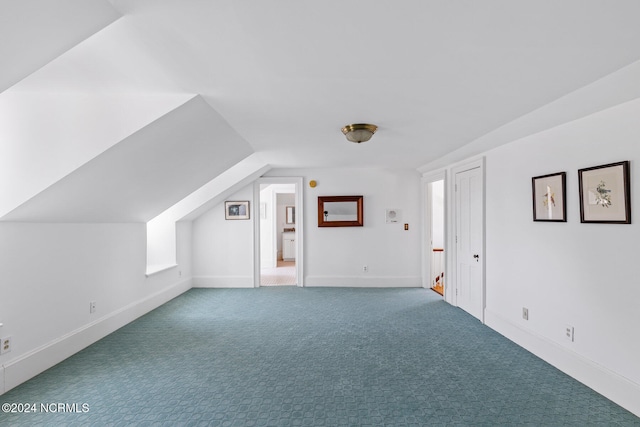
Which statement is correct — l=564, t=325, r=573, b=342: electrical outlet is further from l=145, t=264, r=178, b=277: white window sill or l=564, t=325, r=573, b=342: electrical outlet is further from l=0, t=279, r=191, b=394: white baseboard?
l=145, t=264, r=178, b=277: white window sill

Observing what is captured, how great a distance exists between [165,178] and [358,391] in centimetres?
306

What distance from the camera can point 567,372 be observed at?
2.99 meters

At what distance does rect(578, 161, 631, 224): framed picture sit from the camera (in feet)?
8.14

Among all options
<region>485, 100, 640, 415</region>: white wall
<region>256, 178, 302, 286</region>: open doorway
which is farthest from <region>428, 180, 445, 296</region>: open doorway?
<region>256, 178, 302, 286</region>: open doorway

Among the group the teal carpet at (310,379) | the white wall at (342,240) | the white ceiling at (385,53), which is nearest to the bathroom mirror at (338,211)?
the white wall at (342,240)

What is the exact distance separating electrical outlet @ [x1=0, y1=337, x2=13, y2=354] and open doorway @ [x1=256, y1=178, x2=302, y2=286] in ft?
13.7

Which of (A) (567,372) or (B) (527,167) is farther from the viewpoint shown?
(B) (527,167)

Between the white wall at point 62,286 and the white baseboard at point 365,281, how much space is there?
3.17 meters

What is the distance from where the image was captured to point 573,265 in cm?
299

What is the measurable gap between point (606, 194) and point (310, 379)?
2909 millimetres

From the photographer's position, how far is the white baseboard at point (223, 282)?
6.66 metres

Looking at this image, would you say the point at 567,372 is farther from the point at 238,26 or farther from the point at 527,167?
the point at 238,26

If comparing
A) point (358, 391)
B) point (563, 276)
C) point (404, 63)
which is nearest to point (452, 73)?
point (404, 63)

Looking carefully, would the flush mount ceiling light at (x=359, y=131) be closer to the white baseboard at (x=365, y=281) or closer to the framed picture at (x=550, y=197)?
the framed picture at (x=550, y=197)
